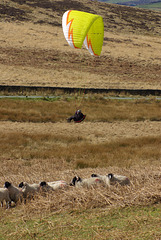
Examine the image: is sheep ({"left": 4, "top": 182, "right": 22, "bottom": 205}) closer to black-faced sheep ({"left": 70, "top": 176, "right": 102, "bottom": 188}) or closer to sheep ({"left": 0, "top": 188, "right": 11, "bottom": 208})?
sheep ({"left": 0, "top": 188, "right": 11, "bottom": 208})

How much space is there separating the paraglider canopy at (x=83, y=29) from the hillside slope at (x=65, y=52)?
29360 mm

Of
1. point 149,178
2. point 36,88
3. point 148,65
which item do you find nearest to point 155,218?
point 149,178

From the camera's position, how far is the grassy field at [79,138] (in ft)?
25.3

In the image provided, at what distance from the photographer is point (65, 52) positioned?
236 feet

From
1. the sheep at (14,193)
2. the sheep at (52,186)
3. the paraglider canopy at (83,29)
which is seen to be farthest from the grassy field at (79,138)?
the paraglider canopy at (83,29)

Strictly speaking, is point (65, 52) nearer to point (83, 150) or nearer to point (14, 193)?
point (83, 150)

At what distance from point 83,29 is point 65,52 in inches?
2110

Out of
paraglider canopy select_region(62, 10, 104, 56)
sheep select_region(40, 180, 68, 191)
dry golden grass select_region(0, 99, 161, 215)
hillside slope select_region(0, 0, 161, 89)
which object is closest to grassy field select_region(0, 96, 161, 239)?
dry golden grass select_region(0, 99, 161, 215)

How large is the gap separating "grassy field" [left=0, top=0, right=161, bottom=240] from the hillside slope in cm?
26

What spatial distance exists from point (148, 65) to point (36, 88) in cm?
3552

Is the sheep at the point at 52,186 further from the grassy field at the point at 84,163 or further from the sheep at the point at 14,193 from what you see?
the sheep at the point at 14,193

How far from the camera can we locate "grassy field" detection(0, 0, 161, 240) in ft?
25.3

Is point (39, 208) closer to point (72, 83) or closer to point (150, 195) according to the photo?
point (150, 195)

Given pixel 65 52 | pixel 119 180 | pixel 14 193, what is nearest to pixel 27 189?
→ pixel 14 193
